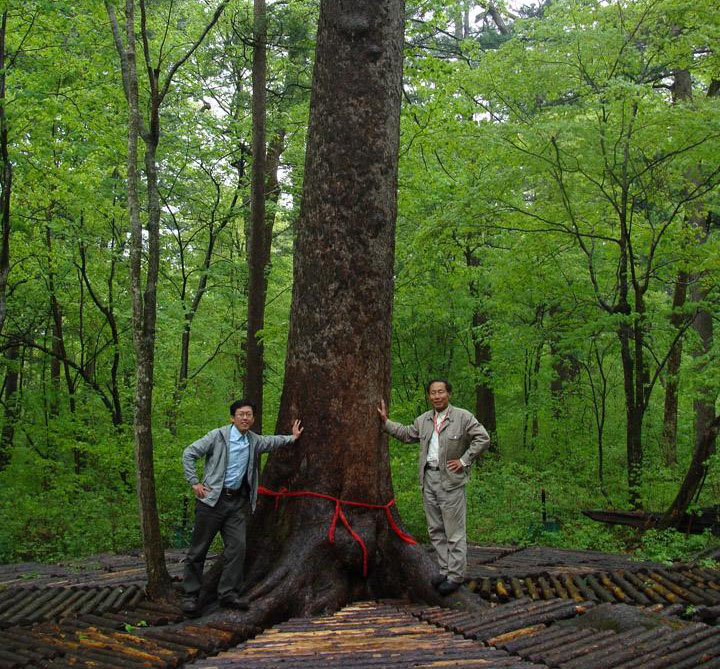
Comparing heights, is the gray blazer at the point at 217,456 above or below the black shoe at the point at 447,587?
above

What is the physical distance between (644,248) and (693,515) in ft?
16.5

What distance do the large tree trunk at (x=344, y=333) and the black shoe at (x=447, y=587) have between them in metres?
0.21

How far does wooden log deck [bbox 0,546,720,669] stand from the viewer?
3.39m

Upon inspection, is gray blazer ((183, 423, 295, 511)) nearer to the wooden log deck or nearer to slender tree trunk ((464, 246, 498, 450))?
the wooden log deck

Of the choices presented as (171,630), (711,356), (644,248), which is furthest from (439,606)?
(644,248)

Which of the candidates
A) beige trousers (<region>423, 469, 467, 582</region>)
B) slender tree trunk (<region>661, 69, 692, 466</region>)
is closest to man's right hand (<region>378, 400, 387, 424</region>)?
beige trousers (<region>423, 469, 467, 582</region>)

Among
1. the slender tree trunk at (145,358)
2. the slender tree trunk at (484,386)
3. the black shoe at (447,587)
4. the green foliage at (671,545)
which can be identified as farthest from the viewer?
the slender tree trunk at (484,386)

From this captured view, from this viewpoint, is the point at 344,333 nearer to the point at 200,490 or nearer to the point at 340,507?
the point at 340,507

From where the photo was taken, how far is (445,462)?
5598 millimetres

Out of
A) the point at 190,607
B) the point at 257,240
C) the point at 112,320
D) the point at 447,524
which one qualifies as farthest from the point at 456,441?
the point at 112,320

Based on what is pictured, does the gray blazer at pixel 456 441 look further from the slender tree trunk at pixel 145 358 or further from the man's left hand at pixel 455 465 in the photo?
the slender tree trunk at pixel 145 358

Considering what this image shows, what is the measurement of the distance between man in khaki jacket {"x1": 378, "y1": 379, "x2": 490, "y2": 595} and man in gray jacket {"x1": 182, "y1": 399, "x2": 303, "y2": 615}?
1154mm

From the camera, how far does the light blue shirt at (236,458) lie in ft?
17.6

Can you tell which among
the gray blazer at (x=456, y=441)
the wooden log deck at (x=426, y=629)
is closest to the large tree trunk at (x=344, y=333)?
the gray blazer at (x=456, y=441)
